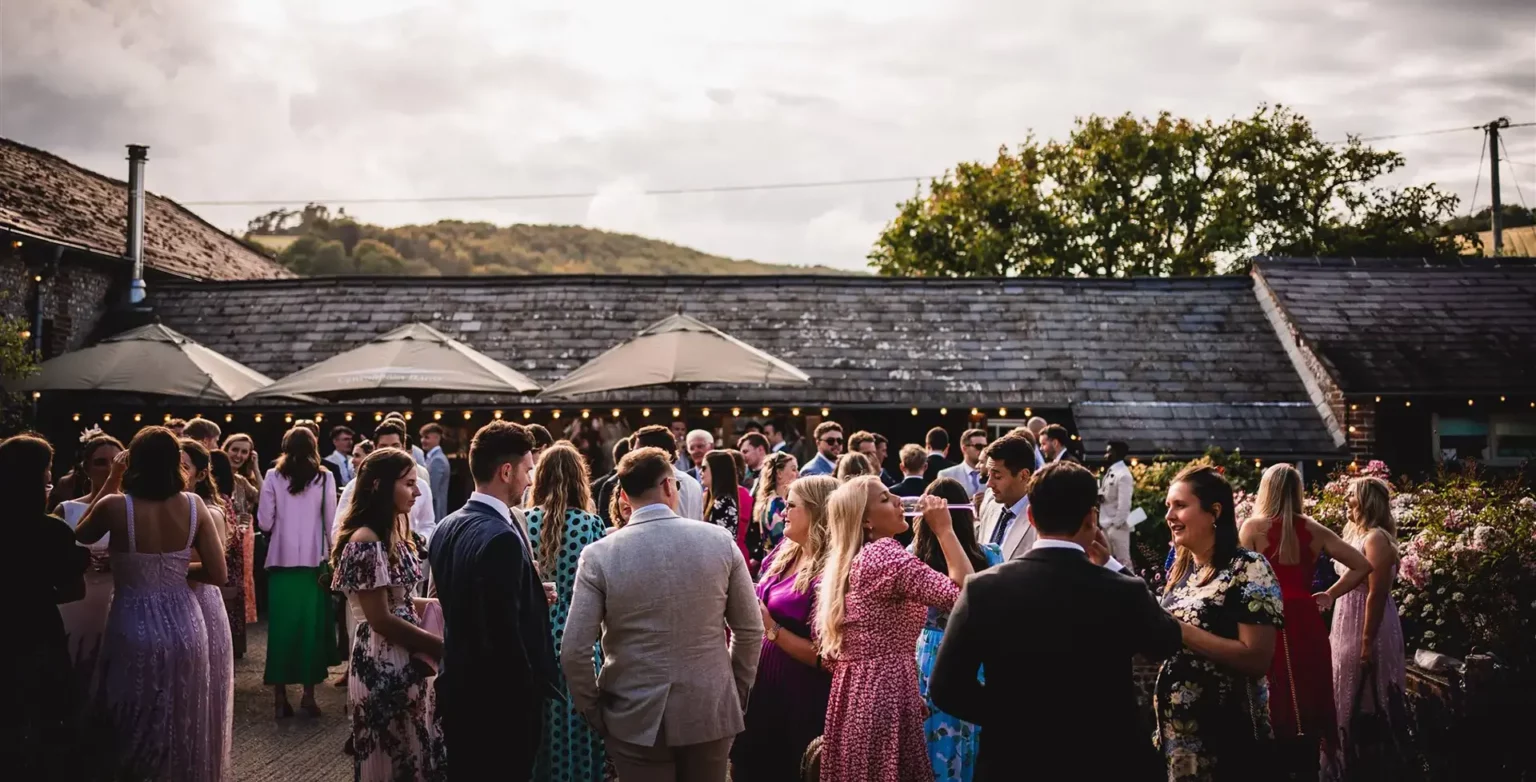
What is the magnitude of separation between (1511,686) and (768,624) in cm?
310

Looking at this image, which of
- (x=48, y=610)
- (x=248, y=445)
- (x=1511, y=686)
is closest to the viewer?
(x=1511, y=686)

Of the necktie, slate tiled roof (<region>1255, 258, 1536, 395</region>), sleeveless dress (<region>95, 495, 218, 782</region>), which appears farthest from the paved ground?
slate tiled roof (<region>1255, 258, 1536, 395</region>)

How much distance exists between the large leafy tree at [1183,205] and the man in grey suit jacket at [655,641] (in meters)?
30.3

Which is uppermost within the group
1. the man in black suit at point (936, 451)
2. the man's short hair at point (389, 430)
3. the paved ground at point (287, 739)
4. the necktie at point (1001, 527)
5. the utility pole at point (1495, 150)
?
the utility pole at point (1495, 150)

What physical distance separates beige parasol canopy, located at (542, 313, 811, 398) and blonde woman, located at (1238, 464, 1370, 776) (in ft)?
18.9

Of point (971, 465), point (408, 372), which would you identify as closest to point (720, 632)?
point (408, 372)

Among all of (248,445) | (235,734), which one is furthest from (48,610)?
(248,445)

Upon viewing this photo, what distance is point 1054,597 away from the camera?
12.2 ft

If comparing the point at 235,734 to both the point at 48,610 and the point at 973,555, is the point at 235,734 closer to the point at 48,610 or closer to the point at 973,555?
the point at 48,610

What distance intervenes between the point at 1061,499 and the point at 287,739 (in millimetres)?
6071

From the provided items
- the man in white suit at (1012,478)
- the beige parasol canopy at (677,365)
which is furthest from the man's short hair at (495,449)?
the beige parasol canopy at (677,365)

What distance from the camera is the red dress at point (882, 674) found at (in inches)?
192

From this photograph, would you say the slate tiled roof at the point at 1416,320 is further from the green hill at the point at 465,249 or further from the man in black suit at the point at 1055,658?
the green hill at the point at 465,249

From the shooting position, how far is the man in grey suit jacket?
4465 millimetres
